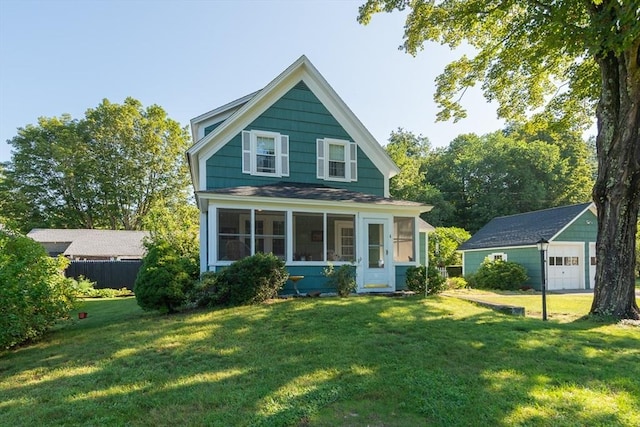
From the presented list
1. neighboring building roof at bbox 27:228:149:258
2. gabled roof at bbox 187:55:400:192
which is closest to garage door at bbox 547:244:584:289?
gabled roof at bbox 187:55:400:192

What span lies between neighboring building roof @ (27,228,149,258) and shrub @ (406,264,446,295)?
2008 centimetres

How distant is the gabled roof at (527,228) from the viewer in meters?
19.3

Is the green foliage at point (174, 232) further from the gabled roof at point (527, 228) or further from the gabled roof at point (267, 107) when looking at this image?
the gabled roof at point (527, 228)

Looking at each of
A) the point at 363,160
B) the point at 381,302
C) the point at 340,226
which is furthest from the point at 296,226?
the point at 381,302

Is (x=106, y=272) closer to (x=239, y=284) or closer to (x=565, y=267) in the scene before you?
(x=239, y=284)

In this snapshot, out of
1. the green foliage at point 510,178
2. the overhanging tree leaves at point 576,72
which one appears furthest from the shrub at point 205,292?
the green foliage at point 510,178

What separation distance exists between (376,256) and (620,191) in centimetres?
641

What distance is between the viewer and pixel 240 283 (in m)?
9.44

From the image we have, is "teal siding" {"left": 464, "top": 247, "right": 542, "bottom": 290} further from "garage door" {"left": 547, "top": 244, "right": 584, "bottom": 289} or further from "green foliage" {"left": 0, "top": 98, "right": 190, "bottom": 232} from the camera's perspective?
"green foliage" {"left": 0, "top": 98, "right": 190, "bottom": 232}

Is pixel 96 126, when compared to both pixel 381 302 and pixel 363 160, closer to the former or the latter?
pixel 363 160

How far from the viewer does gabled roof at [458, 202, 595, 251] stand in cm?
1927

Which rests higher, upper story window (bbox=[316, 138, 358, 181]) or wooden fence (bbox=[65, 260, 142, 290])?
upper story window (bbox=[316, 138, 358, 181])

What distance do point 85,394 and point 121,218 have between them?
37410 millimetres

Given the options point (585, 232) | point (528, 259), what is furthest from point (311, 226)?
point (585, 232)
